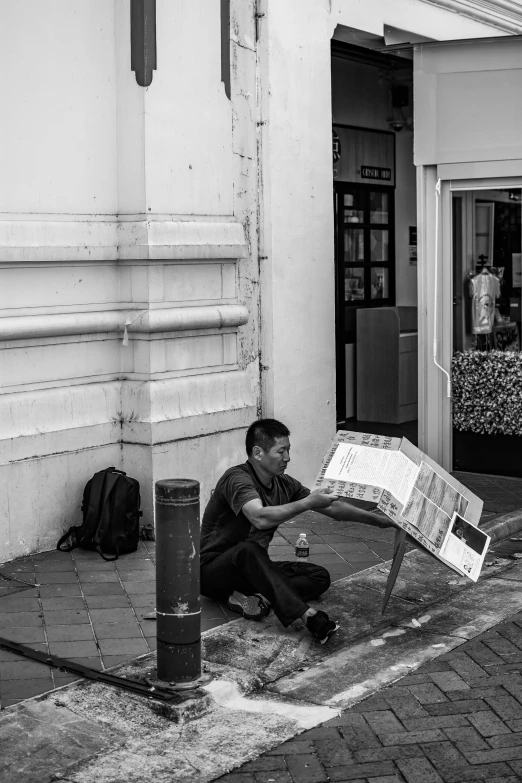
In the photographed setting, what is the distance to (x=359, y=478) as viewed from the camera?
18.9 ft

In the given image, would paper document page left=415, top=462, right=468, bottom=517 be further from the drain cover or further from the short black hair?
the drain cover

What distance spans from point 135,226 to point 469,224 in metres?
3.44

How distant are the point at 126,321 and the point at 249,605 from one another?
2614mm

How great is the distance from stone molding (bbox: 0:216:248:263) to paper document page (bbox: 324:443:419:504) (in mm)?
2646

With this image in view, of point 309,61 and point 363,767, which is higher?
point 309,61

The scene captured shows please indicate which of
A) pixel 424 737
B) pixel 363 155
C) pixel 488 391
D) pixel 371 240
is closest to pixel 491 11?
pixel 363 155

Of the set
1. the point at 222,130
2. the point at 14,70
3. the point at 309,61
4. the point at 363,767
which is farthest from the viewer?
the point at 309,61

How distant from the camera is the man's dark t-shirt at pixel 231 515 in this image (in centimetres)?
624

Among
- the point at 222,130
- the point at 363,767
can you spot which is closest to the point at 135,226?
the point at 222,130

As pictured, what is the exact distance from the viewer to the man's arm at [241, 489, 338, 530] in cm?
577

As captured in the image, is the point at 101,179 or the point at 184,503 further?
the point at 101,179

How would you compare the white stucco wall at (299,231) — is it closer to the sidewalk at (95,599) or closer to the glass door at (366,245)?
the sidewalk at (95,599)

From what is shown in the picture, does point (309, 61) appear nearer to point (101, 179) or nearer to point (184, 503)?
point (101, 179)

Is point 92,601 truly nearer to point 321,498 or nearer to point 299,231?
point 321,498
